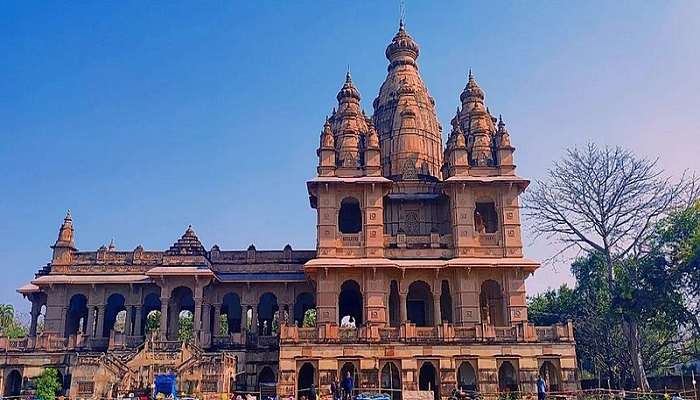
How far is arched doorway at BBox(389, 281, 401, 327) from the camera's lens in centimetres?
3425

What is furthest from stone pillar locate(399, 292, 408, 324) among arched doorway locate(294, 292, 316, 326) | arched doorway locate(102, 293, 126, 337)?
arched doorway locate(102, 293, 126, 337)

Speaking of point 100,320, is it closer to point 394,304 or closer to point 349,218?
point 349,218

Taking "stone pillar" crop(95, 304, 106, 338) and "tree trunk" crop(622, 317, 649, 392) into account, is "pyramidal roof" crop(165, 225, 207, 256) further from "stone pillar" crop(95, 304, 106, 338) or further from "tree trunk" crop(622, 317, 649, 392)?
"tree trunk" crop(622, 317, 649, 392)

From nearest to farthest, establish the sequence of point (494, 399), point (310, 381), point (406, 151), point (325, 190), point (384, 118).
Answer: point (494, 399) → point (310, 381) → point (325, 190) → point (406, 151) → point (384, 118)

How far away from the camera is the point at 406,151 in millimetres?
39344

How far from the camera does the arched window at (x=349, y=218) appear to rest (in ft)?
122

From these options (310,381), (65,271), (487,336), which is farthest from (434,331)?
(65,271)

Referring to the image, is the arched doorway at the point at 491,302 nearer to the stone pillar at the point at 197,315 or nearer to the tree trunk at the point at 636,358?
the tree trunk at the point at 636,358

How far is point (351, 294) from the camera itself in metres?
38.2

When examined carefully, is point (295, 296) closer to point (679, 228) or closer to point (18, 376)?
point (18, 376)

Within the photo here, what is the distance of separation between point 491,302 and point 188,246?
54.8 ft

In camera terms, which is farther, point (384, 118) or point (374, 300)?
point (384, 118)

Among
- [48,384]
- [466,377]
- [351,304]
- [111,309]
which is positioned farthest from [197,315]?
[466,377]

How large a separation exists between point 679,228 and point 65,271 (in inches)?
1261
